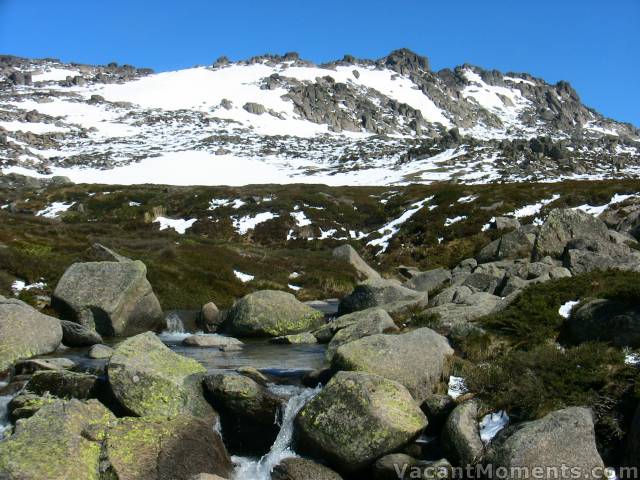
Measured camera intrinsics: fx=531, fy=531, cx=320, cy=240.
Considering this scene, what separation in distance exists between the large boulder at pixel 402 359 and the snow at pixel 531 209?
3305 centimetres

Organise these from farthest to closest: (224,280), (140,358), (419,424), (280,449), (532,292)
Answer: (224,280)
(532,292)
(140,358)
(280,449)
(419,424)

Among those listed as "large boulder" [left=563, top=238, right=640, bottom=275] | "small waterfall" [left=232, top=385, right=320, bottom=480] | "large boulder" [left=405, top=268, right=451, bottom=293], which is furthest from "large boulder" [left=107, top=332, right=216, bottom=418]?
"large boulder" [left=405, top=268, right=451, bottom=293]

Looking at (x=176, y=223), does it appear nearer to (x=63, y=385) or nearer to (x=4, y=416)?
(x=63, y=385)

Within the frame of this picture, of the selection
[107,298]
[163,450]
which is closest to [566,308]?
[163,450]

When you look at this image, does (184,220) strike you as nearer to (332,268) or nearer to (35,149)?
(332,268)

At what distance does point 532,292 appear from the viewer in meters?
15.8

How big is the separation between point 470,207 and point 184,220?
29262 millimetres

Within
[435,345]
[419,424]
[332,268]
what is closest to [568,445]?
[419,424]

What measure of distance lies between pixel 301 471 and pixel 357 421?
1.43 m

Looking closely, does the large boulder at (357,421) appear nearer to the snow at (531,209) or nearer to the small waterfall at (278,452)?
the small waterfall at (278,452)

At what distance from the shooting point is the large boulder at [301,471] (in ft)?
32.7

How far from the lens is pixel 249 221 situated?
55062 millimetres

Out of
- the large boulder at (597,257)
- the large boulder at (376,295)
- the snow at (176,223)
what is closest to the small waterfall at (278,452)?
the large boulder at (376,295)

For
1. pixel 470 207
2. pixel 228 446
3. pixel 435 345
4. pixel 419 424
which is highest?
pixel 470 207
